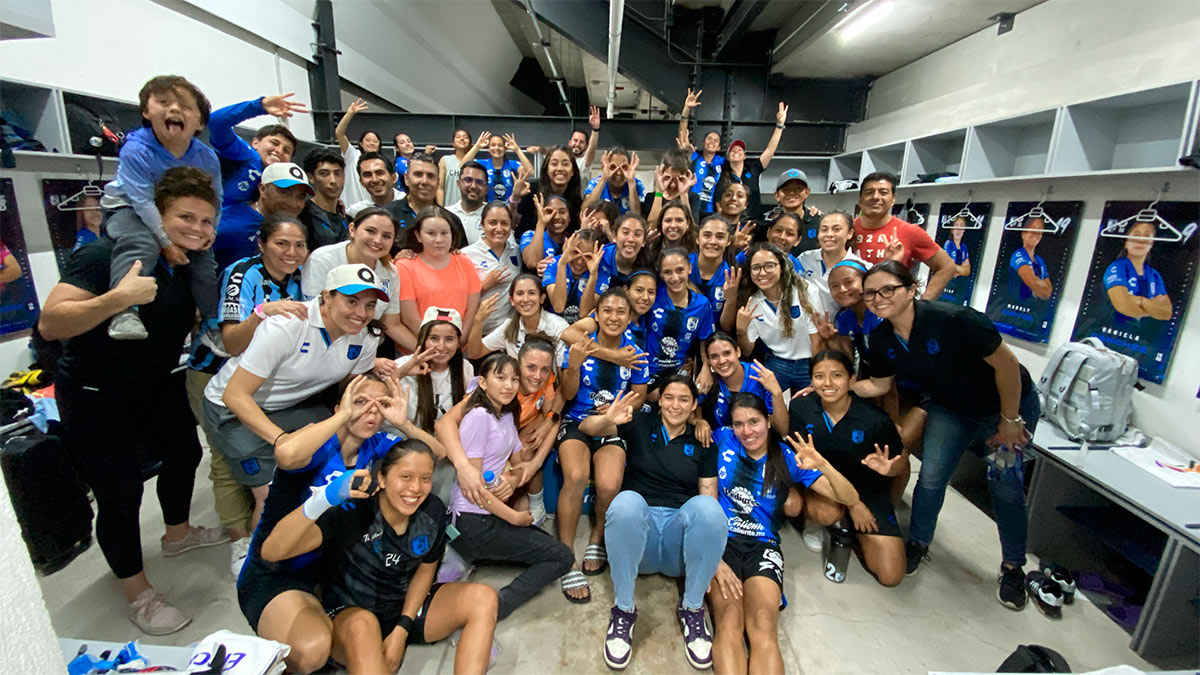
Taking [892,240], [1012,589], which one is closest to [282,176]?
[892,240]

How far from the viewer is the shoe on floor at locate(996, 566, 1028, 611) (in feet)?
7.83

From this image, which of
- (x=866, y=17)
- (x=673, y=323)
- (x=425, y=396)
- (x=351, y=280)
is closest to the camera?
(x=351, y=280)

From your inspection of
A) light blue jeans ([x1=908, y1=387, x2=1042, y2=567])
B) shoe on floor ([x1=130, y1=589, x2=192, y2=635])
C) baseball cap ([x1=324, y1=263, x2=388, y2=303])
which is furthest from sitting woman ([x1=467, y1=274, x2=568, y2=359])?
light blue jeans ([x1=908, y1=387, x2=1042, y2=567])

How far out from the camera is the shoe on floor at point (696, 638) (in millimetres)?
1988

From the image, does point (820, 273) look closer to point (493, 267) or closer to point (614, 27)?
point (493, 267)

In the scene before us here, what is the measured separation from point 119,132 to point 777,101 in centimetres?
696

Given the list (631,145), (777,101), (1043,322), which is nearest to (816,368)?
(1043,322)

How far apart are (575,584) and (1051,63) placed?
16.2 feet

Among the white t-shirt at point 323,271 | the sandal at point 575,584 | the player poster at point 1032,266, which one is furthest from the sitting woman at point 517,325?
the player poster at point 1032,266

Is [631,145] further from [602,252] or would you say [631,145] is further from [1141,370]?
[1141,370]

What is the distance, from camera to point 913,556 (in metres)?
2.61

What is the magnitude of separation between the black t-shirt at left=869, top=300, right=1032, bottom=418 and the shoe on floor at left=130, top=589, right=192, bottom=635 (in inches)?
133

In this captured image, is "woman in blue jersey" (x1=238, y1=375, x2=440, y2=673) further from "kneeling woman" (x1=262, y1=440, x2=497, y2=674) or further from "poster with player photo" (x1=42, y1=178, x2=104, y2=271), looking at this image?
"poster with player photo" (x1=42, y1=178, x2=104, y2=271)

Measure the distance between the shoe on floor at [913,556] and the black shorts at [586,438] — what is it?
157cm
